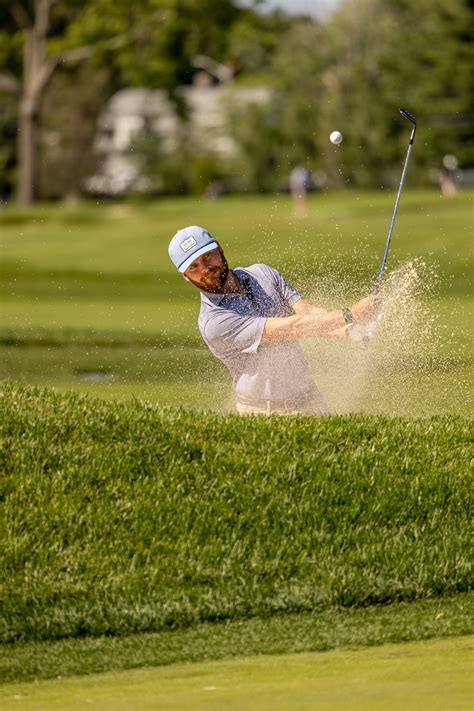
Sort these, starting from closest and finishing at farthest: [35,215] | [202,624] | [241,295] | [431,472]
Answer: [202,624] < [431,472] < [241,295] < [35,215]

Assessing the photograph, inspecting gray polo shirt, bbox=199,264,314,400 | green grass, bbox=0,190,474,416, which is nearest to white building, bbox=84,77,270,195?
green grass, bbox=0,190,474,416

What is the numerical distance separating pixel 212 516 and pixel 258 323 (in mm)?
1443

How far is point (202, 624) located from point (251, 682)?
1.52 m

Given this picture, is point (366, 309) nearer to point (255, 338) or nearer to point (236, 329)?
point (255, 338)

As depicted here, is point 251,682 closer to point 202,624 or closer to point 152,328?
point 202,624

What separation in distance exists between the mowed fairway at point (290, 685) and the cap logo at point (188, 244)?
3334 mm

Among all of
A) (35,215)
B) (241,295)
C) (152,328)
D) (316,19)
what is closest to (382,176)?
(316,19)

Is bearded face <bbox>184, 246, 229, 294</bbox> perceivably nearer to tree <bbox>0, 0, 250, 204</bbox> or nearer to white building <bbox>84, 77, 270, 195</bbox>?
tree <bbox>0, 0, 250, 204</bbox>

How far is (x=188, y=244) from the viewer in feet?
28.5

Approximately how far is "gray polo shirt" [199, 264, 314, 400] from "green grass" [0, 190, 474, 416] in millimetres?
1494

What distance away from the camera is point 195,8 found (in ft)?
192

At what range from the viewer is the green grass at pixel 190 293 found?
1177cm

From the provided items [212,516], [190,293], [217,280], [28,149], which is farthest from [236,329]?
[28,149]

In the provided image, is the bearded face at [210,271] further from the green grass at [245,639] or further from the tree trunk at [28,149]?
the tree trunk at [28,149]
